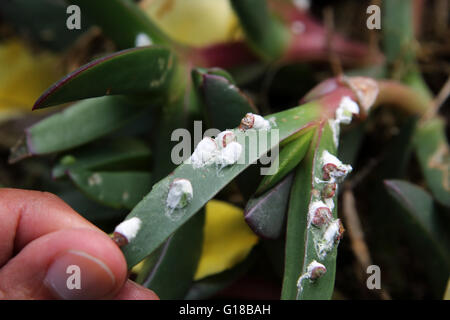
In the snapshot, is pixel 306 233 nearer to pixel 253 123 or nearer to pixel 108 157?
pixel 253 123

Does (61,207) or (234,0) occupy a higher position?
(234,0)

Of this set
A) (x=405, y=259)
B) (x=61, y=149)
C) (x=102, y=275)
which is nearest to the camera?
(x=102, y=275)

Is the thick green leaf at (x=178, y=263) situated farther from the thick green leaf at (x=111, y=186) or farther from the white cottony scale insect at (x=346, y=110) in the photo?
the white cottony scale insect at (x=346, y=110)

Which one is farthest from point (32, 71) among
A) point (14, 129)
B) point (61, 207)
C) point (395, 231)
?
point (395, 231)

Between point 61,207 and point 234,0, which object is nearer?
point 61,207

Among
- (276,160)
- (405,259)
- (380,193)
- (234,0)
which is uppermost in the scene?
(234,0)

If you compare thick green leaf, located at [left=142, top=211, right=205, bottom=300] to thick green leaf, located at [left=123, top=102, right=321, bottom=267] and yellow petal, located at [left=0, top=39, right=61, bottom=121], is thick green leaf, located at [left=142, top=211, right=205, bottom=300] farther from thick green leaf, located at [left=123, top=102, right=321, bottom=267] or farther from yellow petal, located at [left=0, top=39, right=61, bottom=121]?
yellow petal, located at [left=0, top=39, right=61, bottom=121]

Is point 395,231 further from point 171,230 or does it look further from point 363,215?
point 171,230
